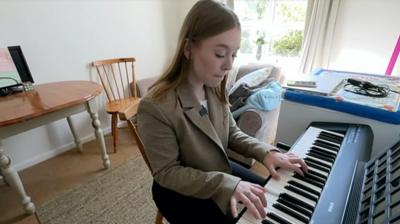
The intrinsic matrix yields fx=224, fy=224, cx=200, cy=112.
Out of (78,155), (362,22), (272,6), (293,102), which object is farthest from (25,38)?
(362,22)

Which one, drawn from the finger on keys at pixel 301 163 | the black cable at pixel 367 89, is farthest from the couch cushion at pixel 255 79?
the finger on keys at pixel 301 163

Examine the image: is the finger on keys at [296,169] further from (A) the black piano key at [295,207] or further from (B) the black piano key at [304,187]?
(A) the black piano key at [295,207]

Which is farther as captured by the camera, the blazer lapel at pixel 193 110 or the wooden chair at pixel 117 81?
the wooden chair at pixel 117 81

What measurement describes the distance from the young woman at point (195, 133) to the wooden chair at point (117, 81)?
1559 mm

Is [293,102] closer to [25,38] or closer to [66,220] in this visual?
[66,220]

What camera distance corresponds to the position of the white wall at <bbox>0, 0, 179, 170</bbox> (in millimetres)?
1898

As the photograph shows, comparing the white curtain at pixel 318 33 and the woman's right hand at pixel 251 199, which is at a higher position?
the white curtain at pixel 318 33

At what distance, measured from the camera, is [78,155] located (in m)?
2.28

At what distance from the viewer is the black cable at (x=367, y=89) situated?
1064mm

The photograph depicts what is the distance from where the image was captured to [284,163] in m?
0.82

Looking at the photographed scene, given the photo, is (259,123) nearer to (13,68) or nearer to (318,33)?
(318,33)

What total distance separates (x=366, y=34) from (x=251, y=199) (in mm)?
2457

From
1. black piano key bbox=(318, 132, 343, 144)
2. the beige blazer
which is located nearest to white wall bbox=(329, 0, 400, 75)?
black piano key bbox=(318, 132, 343, 144)

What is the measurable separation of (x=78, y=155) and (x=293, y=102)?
82.8 inches
